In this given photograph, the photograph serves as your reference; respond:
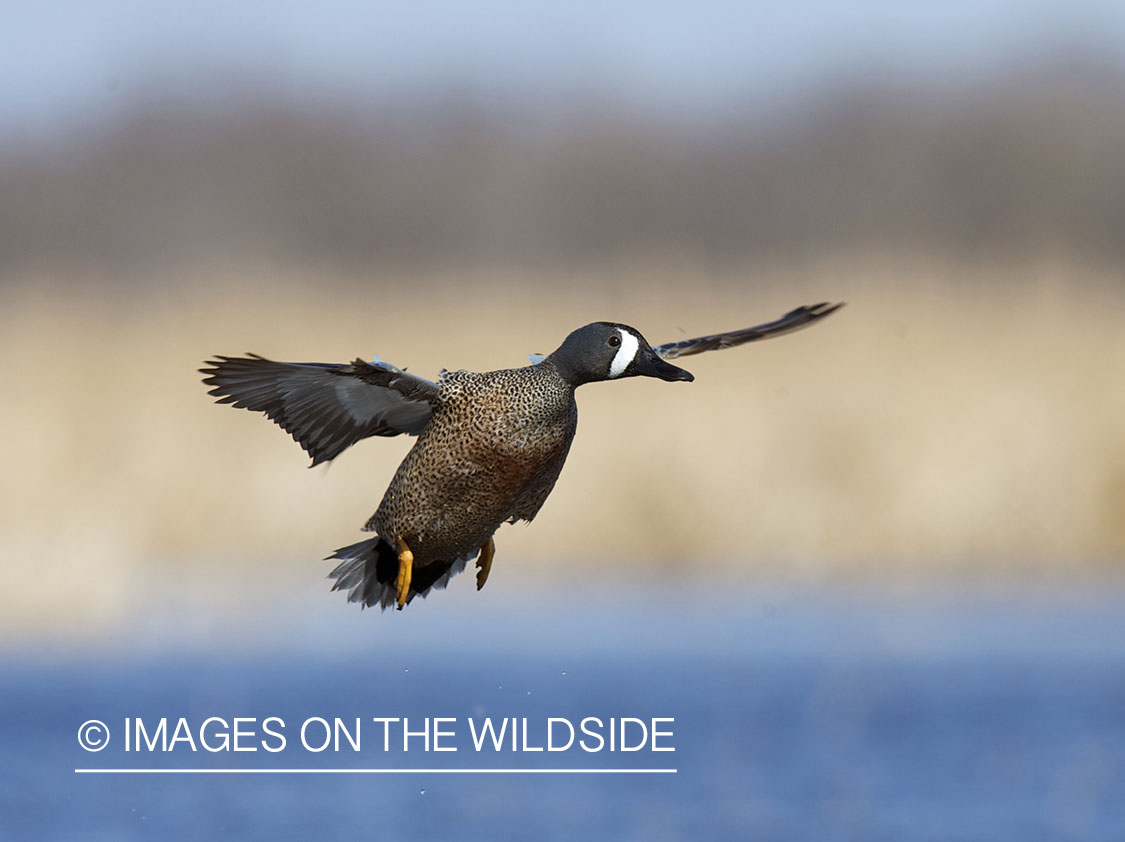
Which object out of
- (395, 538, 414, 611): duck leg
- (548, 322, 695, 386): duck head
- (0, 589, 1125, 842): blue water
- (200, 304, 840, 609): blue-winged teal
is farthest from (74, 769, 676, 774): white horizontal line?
(548, 322, 695, 386): duck head

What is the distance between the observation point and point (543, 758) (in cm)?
1285

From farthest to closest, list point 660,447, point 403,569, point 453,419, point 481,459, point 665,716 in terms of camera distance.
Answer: point 660,447, point 665,716, point 403,569, point 453,419, point 481,459

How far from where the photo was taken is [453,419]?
20.9ft

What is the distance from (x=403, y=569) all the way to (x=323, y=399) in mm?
615

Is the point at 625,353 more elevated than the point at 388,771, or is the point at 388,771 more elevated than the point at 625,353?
the point at 388,771

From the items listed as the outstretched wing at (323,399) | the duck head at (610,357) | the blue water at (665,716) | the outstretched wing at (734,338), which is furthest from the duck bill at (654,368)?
the blue water at (665,716)

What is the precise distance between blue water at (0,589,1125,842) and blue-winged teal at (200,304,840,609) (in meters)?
4.70

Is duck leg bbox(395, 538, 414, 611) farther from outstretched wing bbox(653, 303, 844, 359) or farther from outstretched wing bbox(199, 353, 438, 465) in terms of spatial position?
outstretched wing bbox(653, 303, 844, 359)

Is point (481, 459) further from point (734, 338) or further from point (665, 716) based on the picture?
point (665, 716)

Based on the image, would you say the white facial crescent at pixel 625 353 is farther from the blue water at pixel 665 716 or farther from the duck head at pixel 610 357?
the blue water at pixel 665 716

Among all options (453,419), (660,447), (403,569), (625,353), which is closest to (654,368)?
(625,353)

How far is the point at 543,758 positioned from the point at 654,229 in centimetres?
795

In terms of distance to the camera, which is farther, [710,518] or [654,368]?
[710,518]

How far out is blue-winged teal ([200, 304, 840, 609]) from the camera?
6.12 metres
